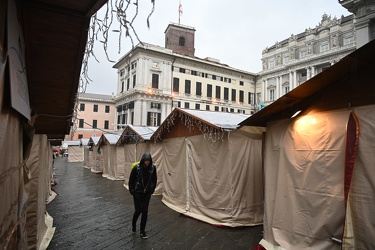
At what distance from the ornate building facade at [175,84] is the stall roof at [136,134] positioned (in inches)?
794

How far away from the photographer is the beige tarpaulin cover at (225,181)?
20.9ft

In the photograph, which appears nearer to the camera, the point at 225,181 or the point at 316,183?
the point at 316,183

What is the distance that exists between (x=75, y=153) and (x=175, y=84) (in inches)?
724

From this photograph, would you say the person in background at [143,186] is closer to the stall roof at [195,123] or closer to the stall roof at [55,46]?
the stall roof at [195,123]

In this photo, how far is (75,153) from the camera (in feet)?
113

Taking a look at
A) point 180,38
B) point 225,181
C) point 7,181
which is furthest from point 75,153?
point 7,181

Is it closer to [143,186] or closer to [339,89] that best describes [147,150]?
[143,186]

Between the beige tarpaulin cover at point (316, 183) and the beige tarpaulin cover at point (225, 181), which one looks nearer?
the beige tarpaulin cover at point (316, 183)

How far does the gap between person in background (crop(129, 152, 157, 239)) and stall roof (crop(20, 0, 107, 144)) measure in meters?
2.65

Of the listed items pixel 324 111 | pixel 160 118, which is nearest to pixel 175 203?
pixel 324 111

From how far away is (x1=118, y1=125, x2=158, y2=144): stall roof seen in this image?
38.4 ft

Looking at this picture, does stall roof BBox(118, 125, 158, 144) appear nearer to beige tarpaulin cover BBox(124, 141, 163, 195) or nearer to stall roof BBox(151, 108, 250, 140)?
beige tarpaulin cover BBox(124, 141, 163, 195)

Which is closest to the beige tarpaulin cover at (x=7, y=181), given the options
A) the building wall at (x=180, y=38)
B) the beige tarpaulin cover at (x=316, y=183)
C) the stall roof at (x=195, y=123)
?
the beige tarpaulin cover at (x=316, y=183)

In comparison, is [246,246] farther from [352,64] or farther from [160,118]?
[160,118]
